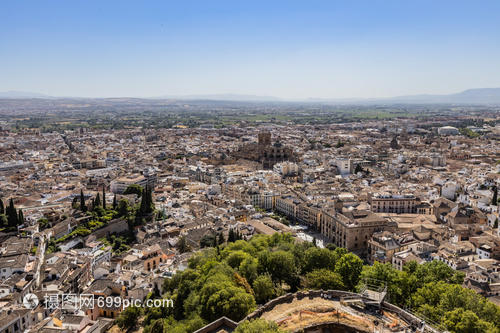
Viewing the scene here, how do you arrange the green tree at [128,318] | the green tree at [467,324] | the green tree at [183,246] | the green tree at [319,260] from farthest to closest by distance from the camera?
1. the green tree at [183,246]
2. the green tree at [319,260]
3. the green tree at [128,318]
4. the green tree at [467,324]

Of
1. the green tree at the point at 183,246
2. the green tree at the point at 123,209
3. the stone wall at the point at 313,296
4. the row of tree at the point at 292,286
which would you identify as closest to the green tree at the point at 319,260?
the row of tree at the point at 292,286

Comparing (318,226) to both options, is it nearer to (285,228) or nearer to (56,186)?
(285,228)

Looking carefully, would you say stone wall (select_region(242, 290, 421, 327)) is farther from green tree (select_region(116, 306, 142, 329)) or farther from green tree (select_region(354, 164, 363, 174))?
green tree (select_region(354, 164, 363, 174))

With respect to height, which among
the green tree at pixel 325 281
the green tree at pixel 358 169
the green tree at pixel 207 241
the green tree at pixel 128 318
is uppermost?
the green tree at pixel 325 281

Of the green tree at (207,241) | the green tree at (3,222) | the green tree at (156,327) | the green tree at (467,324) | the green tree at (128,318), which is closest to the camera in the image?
the green tree at (467,324)

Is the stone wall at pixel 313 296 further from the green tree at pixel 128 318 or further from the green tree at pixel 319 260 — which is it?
the green tree at pixel 128 318

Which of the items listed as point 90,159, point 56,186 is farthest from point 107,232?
point 90,159

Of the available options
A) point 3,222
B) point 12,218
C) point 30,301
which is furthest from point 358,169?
point 30,301
